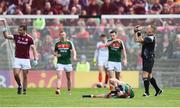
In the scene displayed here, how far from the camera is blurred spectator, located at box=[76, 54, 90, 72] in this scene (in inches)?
1310

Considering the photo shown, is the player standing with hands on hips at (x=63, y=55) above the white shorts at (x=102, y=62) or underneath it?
above

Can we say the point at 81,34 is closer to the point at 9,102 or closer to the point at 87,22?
the point at 87,22

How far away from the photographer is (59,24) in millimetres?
33344

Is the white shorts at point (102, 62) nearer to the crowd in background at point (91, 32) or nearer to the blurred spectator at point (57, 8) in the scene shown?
the crowd in background at point (91, 32)

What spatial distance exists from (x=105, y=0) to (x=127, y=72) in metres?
3.78

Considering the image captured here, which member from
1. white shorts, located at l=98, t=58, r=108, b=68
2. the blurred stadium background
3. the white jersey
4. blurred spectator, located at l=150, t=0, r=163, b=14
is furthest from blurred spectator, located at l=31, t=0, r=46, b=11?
blurred spectator, located at l=150, t=0, r=163, b=14

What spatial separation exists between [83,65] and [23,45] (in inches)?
287

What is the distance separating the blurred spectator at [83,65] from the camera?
33281 millimetres

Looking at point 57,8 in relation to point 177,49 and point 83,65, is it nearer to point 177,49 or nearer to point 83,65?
point 83,65

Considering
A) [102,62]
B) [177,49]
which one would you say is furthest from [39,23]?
[177,49]

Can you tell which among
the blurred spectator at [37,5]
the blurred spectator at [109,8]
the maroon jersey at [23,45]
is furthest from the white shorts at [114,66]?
the blurred spectator at [37,5]

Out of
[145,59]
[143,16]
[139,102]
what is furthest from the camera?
[143,16]

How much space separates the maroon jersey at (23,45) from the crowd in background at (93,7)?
8672 millimetres

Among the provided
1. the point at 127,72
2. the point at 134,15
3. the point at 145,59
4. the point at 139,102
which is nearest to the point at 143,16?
the point at 134,15
